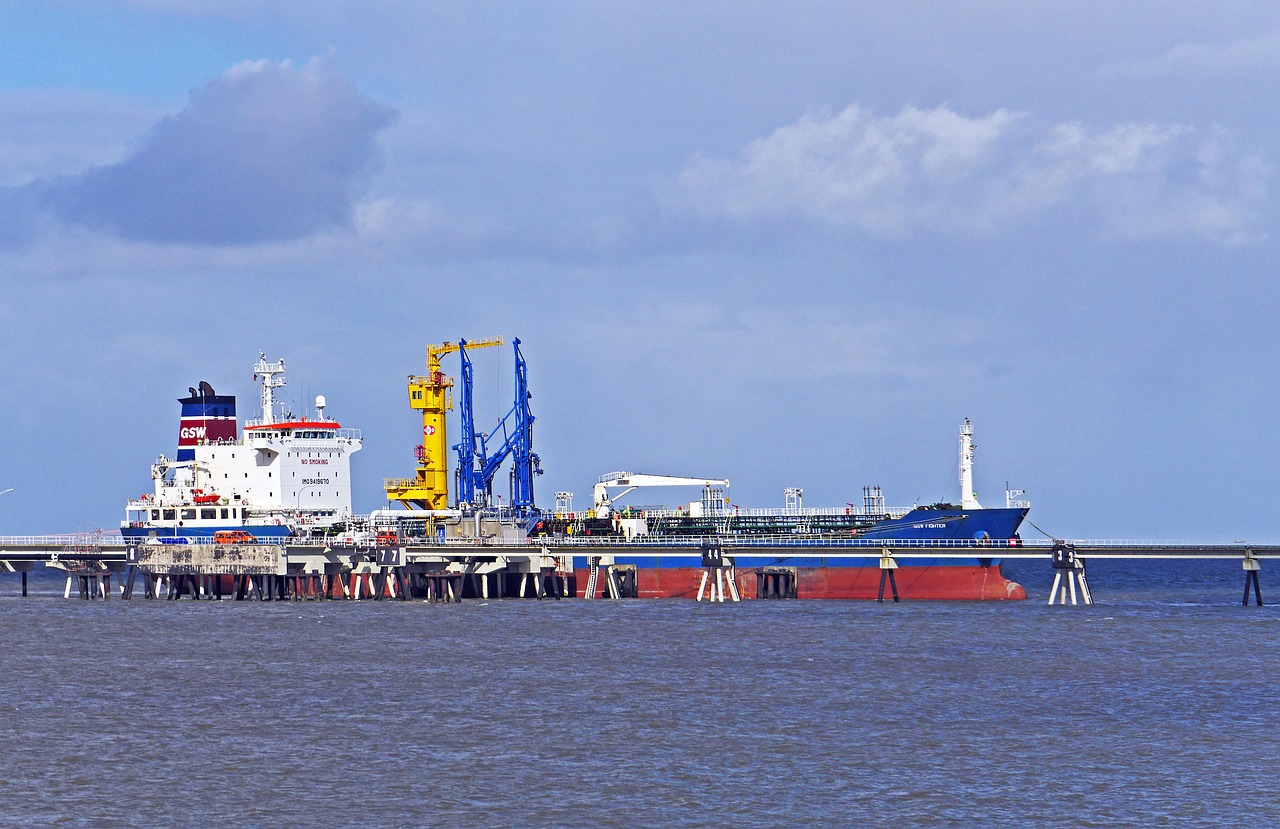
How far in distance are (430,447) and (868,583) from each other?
101ft

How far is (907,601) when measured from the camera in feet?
279

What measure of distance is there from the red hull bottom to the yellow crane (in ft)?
65.1

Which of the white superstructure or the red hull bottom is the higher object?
the white superstructure

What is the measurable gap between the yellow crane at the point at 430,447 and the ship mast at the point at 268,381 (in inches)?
313

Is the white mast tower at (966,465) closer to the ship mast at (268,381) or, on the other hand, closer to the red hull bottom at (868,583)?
the red hull bottom at (868,583)

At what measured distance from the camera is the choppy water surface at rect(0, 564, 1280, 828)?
31.9 metres

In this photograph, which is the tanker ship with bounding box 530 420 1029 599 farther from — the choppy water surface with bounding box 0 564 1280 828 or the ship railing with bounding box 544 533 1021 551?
the choppy water surface with bounding box 0 564 1280 828

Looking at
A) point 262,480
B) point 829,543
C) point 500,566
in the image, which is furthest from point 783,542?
point 262,480

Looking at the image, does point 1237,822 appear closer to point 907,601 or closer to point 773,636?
point 773,636

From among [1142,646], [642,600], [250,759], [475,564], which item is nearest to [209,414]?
[475,564]

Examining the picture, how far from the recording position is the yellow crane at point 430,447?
344 feet

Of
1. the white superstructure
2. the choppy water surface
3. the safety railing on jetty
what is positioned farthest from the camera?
the white superstructure

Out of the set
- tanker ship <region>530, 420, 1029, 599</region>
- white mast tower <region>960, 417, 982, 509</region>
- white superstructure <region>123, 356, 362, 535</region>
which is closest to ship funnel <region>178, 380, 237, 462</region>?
white superstructure <region>123, 356, 362, 535</region>

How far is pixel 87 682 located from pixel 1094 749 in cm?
2902
